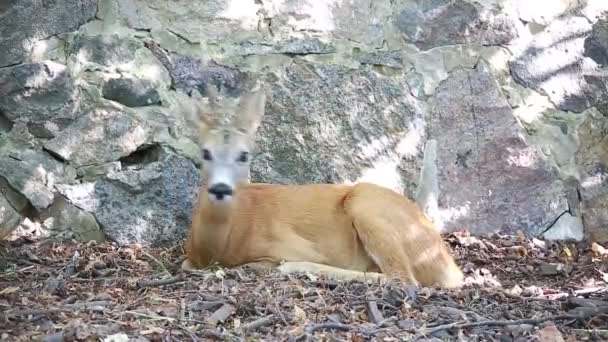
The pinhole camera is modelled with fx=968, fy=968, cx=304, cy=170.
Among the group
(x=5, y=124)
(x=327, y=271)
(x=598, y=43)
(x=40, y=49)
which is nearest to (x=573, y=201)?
(x=598, y=43)

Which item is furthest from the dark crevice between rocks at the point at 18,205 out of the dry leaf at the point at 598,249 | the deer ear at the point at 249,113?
the dry leaf at the point at 598,249

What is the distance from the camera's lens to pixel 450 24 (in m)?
6.60

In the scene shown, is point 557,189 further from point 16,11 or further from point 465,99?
point 16,11

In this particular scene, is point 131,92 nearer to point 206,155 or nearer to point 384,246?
point 206,155

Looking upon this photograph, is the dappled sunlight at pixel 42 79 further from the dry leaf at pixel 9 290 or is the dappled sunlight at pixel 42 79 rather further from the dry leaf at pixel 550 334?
the dry leaf at pixel 550 334

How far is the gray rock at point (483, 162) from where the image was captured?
6539mm

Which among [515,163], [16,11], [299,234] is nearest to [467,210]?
[515,163]

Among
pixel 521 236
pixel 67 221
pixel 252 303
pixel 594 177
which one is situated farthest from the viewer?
pixel 594 177

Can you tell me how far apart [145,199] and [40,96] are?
888mm

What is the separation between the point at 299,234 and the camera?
6094mm

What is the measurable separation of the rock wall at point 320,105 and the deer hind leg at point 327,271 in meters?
0.76

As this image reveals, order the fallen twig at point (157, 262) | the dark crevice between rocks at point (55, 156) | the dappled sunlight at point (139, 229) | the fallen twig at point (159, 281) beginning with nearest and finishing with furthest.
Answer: the fallen twig at point (159, 281), the fallen twig at point (157, 262), the dark crevice between rocks at point (55, 156), the dappled sunlight at point (139, 229)

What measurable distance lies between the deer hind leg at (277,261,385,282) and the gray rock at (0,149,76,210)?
4.81ft

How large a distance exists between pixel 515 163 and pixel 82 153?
2.88 metres
